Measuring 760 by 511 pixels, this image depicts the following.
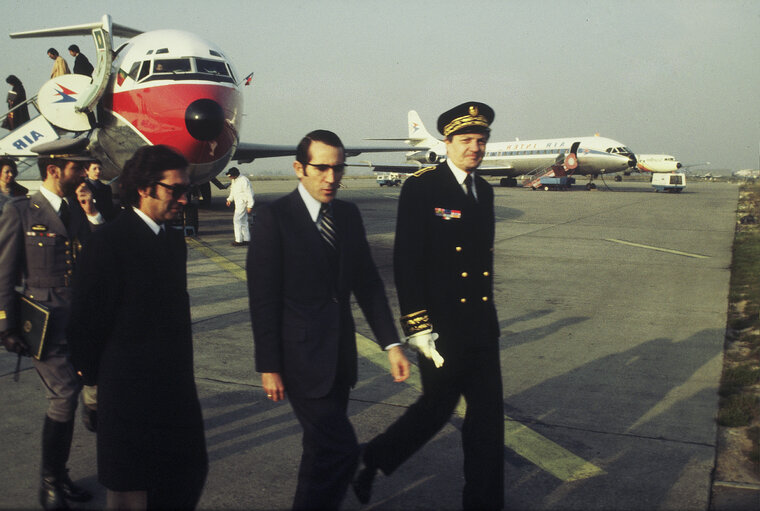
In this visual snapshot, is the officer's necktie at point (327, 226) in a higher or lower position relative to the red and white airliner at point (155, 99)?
lower

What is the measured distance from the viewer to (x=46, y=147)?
12.6 ft

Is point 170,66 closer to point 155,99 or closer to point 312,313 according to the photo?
point 155,99

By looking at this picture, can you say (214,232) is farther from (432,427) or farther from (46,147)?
(432,427)

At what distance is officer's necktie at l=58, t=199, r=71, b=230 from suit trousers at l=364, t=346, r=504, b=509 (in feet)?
7.13

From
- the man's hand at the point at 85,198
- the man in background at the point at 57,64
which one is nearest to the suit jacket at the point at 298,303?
the man's hand at the point at 85,198

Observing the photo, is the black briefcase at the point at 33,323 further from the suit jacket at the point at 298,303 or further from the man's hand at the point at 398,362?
the man's hand at the point at 398,362

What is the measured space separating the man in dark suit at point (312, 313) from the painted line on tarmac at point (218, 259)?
22.9 feet

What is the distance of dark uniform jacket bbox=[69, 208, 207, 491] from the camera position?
7.91 feet

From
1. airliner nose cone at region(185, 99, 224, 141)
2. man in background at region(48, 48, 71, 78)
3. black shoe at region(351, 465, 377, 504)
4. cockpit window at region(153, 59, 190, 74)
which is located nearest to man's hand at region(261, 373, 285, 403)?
black shoe at region(351, 465, 377, 504)

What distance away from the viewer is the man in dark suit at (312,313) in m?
2.63

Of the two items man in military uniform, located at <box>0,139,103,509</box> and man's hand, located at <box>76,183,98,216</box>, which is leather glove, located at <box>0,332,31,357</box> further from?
man's hand, located at <box>76,183,98,216</box>

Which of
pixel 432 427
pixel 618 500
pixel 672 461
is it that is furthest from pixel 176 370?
pixel 672 461

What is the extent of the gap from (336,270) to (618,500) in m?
2.02

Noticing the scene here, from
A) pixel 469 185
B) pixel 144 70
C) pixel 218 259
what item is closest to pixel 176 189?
pixel 469 185
